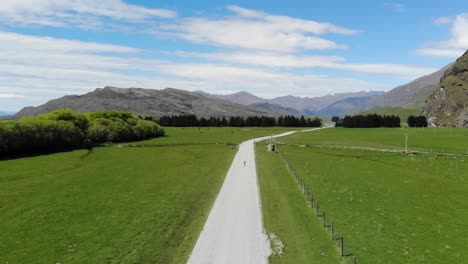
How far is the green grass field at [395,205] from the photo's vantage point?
108ft

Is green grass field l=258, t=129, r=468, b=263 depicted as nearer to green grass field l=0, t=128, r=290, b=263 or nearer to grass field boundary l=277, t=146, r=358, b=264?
grass field boundary l=277, t=146, r=358, b=264

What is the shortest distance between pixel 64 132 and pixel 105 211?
3626 inches

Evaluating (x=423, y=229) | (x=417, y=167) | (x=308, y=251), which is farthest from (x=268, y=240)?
(x=417, y=167)

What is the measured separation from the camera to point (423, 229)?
38562 mm

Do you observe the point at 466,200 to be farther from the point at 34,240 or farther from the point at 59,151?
the point at 59,151

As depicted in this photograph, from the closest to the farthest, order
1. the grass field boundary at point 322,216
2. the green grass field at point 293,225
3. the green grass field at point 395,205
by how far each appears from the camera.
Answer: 1. the green grass field at point 293,225
2. the grass field boundary at point 322,216
3. the green grass field at point 395,205

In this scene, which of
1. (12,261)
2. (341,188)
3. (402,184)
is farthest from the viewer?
(402,184)

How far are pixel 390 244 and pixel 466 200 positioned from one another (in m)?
25.1

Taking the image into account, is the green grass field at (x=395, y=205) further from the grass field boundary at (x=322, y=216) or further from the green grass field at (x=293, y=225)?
the green grass field at (x=293, y=225)

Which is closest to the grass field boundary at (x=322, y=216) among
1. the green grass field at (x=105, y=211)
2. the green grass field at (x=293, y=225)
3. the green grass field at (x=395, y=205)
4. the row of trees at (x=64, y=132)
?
the green grass field at (x=293, y=225)

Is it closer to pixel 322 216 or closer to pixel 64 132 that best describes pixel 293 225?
pixel 322 216

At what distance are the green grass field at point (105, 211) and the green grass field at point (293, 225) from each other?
24.9ft

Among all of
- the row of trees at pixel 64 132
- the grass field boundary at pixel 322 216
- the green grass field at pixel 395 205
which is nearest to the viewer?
the grass field boundary at pixel 322 216

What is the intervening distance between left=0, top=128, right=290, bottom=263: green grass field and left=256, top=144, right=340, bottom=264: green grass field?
7.59m
